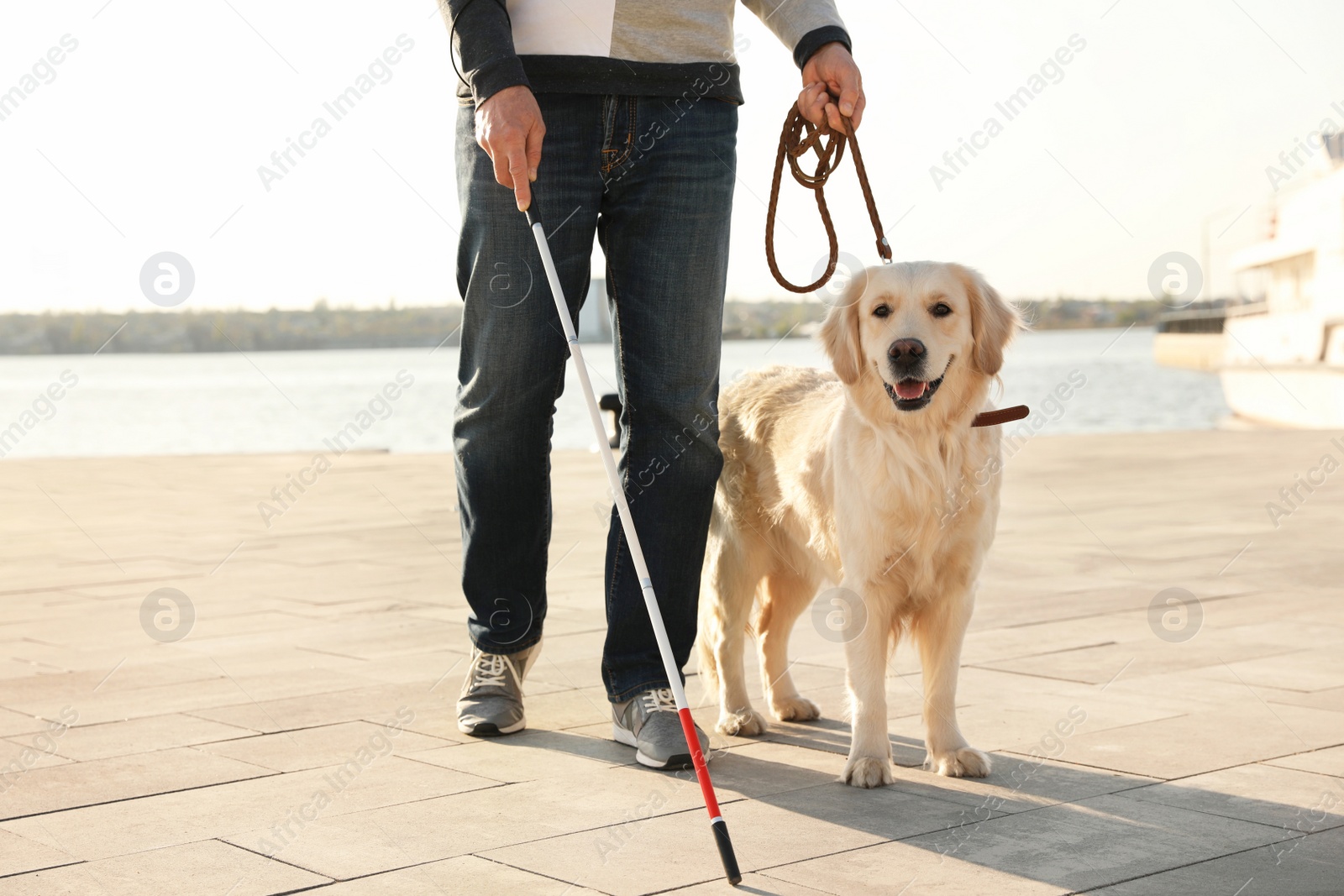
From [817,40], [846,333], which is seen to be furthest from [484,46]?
[846,333]

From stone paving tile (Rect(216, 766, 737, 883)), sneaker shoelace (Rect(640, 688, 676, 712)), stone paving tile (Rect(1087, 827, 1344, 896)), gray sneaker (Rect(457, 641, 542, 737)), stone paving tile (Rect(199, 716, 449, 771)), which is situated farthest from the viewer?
gray sneaker (Rect(457, 641, 542, 737))

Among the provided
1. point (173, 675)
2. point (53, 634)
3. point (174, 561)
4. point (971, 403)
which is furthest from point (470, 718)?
point (174, 561)

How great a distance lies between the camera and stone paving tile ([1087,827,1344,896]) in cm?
206

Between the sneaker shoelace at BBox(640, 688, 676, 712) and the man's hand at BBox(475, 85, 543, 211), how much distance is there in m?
1.19

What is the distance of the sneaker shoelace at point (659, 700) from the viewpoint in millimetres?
3076

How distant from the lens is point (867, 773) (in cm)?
281

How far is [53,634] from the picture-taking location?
4.55 m

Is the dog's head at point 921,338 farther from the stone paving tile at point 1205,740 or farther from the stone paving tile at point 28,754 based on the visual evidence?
the stone paving tile at point 28,754

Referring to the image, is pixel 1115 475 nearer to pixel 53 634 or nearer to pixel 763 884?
pixel 53 634

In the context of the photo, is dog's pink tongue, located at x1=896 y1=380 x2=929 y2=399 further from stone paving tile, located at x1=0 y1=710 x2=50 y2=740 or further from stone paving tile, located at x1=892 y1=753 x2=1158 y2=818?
stone paving tile, located at x1=0 y1=710 x2=50 y2=740

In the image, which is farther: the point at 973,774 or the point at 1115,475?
the point at 1115,475

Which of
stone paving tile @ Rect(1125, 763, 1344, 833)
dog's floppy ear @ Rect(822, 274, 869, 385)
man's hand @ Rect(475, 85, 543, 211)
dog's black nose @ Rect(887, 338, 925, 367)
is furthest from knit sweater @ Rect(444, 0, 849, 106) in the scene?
stone paving tile @ Rect(1125, 763, 1344, 833)

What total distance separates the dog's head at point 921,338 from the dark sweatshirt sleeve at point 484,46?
0.98 meters

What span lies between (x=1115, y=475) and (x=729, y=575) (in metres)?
6.76
